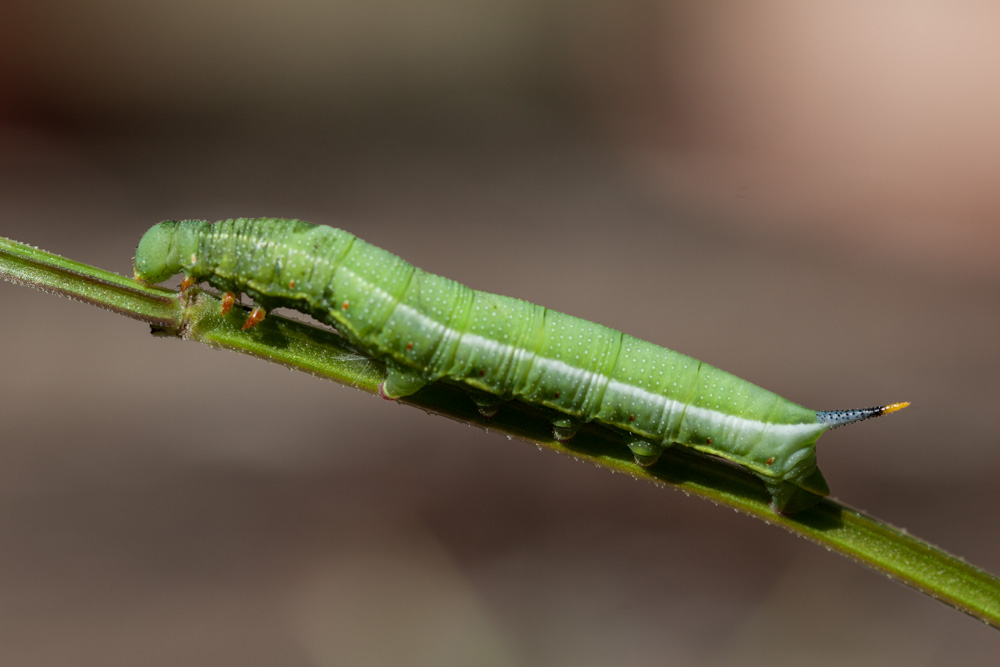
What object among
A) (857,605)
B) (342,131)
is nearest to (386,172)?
(342,131)

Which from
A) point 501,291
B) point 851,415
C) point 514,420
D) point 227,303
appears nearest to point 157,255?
point 227,303

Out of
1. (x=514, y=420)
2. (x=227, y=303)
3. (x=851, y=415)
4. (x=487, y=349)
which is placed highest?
(x=851, y=415)

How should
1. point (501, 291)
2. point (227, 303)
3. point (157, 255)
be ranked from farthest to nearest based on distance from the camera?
1. point (501, 291)
2. point (157, 255)
3. point (227, 303)

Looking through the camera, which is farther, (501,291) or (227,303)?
(501,291)

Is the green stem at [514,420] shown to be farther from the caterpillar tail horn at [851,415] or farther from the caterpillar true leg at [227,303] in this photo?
the caterpillar tail horn at [851,415]

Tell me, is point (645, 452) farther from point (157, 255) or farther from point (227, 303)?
point (157, 255)

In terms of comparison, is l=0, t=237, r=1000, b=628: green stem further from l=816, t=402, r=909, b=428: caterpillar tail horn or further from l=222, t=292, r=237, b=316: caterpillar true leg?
l=816, t=402, r=909, b=428: caterpillar tail horn

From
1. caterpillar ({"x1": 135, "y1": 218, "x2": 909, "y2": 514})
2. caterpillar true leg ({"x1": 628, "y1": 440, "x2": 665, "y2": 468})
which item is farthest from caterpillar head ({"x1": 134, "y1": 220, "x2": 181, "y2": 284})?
caterpillar true leg ({"x1": 628, "y1": 440, "x2": 665, "y2": 468})

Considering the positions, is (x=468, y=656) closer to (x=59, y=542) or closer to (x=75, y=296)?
(x=59, y=542)
